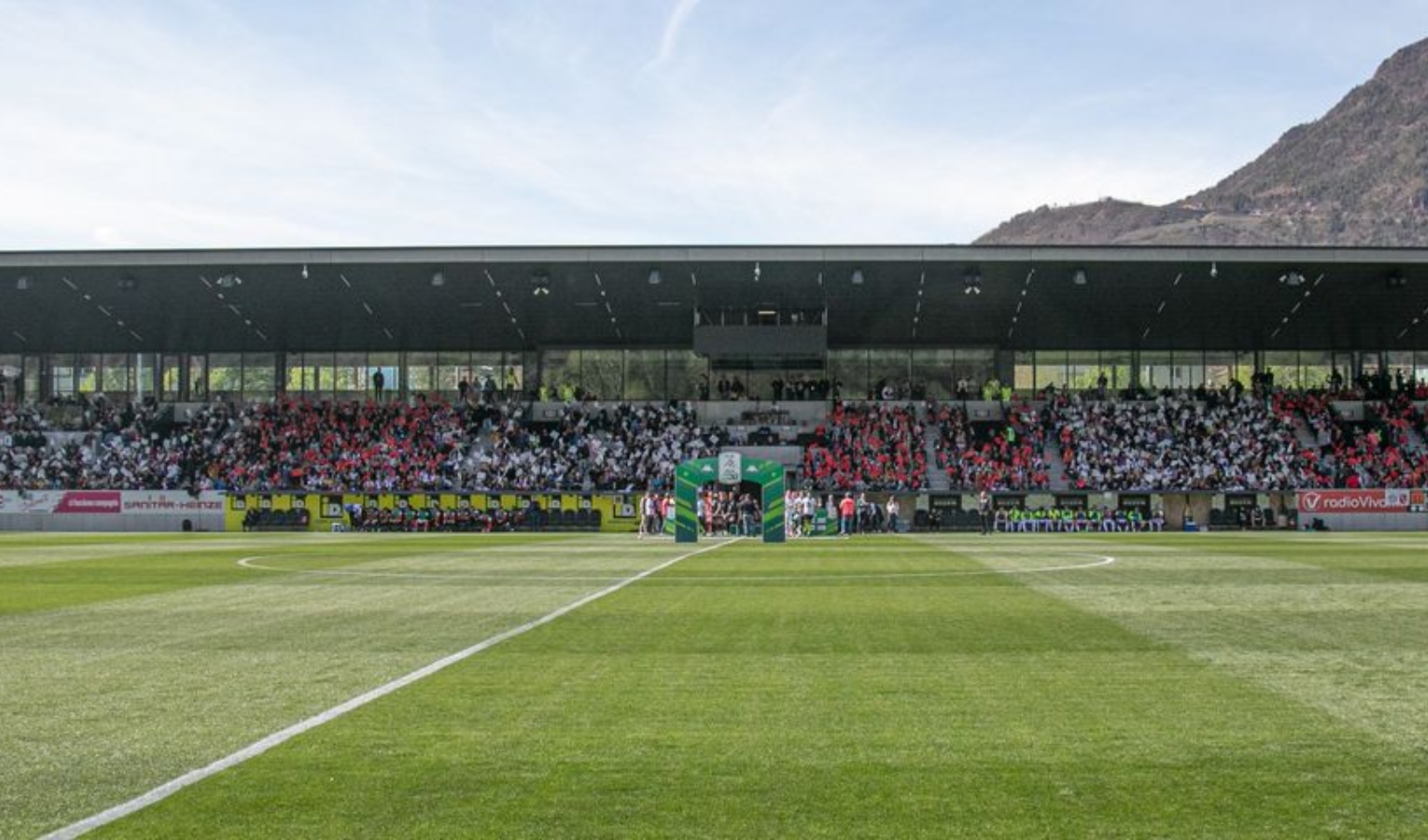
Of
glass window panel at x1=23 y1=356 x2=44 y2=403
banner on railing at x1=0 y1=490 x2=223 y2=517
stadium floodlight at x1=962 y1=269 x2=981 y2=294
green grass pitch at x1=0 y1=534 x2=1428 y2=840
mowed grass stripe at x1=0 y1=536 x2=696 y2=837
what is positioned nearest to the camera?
green grass pitch at x1=0 y1=534 x2=1428 y2=840

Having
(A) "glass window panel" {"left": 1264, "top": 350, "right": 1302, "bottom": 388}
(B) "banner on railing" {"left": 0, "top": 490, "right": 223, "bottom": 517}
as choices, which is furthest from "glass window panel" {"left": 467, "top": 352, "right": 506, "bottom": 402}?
(A) "glass window panel" {"left": 1264, "top": 350, "right": 1302, "bottom": 388}

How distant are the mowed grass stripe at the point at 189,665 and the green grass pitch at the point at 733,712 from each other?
0.05 m

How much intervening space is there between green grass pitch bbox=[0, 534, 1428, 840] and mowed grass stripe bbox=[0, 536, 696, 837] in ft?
0.16

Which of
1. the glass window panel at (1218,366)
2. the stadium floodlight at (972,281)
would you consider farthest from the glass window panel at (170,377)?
the glass window panel at (1218,366)

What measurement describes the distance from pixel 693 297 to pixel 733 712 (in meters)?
54.5

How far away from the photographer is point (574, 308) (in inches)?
2549

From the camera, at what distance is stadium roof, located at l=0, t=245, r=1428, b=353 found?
189ft

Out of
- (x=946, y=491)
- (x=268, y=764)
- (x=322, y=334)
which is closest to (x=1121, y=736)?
(x=268, y=764)

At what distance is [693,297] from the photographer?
63000 mm

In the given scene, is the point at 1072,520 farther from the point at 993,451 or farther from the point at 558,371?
the point at 558,371

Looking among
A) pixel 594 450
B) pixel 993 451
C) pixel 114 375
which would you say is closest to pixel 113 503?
pixel 114 375

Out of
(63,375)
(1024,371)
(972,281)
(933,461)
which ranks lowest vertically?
(933,461)

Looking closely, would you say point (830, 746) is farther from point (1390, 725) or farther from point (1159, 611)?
point (1159, 611)

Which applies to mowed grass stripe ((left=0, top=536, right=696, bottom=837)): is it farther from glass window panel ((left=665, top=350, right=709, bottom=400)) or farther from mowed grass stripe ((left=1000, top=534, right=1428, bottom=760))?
glass window panel ((left=665, top=350, right=709, bottom=400))
